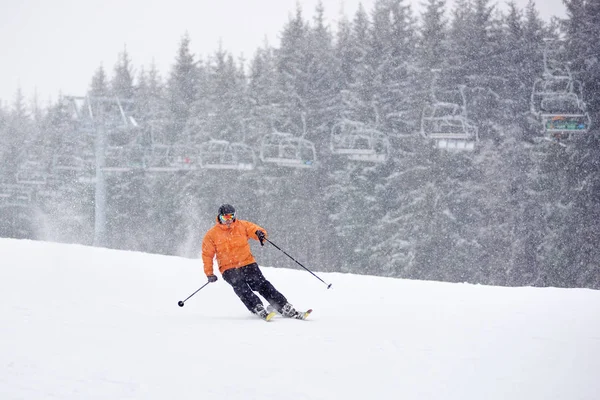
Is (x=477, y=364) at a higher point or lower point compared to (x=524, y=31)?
lower

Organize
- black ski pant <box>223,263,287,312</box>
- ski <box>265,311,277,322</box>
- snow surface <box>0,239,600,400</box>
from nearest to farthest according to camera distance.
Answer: snow surface <box>0,239,600,400</box>, ski <box>265,311,277,322</box>, black ski pant <box>223,263,287,312</box>

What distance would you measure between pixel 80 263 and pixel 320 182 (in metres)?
24.0

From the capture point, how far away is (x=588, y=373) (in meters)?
5.67

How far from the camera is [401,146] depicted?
33.4 metres

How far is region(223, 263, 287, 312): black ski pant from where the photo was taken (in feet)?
29.1

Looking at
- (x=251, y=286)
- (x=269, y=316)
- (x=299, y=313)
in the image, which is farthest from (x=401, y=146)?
(x=269, y=316)

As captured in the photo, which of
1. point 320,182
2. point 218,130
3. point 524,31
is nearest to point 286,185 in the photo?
point 320,182

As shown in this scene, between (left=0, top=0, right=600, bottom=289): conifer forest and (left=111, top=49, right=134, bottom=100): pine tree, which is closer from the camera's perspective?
(left=0, top=0, right=600, bottom=289): conifer forest

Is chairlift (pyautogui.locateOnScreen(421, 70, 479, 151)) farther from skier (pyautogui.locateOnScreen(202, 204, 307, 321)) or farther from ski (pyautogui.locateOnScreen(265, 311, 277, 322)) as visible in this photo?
ski (pyautogui.locateOnScreen(265, 311, 277, 322))

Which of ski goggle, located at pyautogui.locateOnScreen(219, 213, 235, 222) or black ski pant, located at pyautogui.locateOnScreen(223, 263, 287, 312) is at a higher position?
ski goggle, located at pyautogui.locateOnScreen(219, 213, 235, 222)

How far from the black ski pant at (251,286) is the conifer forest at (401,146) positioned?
1586 centimetres

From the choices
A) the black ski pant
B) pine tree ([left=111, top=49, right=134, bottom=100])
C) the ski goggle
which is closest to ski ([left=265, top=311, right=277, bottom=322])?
the black ski pant

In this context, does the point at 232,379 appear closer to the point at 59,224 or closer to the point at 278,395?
the point at 278,395

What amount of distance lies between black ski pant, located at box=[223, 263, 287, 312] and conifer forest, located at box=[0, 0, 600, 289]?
15.9 meters
